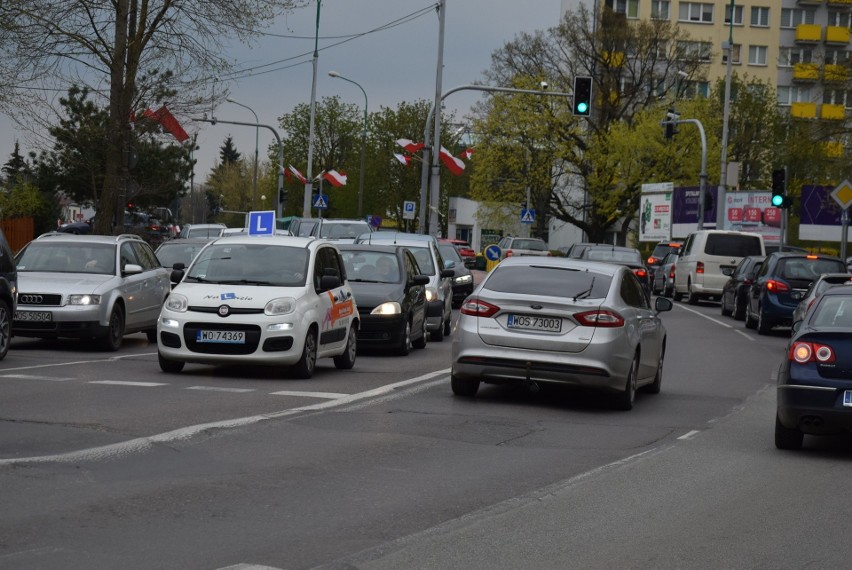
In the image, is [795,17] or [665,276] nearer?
[665,276]

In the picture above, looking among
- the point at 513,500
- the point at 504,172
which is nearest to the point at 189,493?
the point at 513,500

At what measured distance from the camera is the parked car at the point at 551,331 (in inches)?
559

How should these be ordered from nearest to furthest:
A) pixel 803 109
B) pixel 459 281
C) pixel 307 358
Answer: pixel 307 358, pixel 459 281, pixel 803 109

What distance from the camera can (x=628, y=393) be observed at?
14742 mm

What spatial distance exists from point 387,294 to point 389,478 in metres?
11.2

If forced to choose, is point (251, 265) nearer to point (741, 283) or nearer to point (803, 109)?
point (741, 283)

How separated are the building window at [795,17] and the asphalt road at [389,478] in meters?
102

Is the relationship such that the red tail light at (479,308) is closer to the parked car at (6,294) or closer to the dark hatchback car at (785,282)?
the parked car at (6,294)

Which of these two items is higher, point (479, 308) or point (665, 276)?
point (479, 308)

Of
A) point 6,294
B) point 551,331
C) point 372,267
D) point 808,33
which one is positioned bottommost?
point 6,294

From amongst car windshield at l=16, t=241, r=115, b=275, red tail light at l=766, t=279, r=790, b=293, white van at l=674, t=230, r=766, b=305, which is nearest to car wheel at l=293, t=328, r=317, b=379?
car windshield at l=16, t=241, r=115, b=275

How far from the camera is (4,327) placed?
17484mm

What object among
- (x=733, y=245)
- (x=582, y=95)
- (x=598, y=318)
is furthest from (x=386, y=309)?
(x=733, y=245)

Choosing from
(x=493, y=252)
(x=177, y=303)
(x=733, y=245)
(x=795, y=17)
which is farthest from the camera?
(x=795, y=17)
